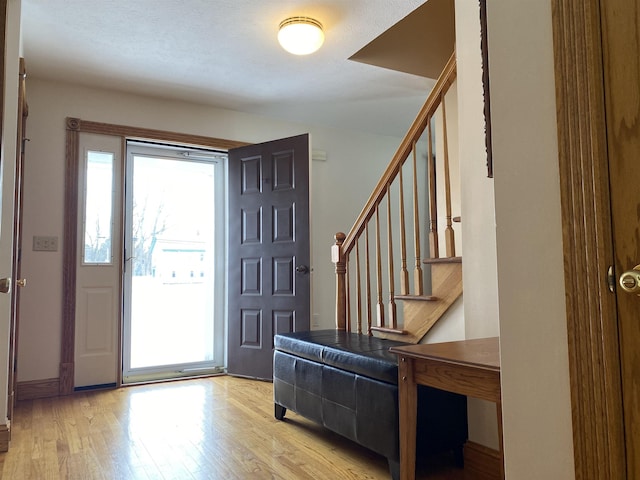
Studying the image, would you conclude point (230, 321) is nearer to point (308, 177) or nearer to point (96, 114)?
point (308, 177)

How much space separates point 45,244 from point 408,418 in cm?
302

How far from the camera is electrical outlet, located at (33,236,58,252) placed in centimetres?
348

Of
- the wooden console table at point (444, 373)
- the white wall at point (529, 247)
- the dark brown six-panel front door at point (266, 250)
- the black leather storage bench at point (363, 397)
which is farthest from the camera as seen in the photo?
the dark brown six-panel front door at point (266, 250)

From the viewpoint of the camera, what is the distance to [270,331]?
12.9 ft

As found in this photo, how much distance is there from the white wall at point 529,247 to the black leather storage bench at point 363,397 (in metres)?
0.97

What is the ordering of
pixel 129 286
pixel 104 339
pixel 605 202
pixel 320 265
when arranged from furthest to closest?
pixel 320 265 → pixel 129 286 → pixel 104 339 → pixel 605 202

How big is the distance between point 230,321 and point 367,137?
242cm

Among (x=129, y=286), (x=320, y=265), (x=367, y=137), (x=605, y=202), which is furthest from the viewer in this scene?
(x=367, y=137)

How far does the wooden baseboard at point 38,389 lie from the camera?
11.0ft

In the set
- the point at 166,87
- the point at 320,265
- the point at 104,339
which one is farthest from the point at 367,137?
the point at 104,339

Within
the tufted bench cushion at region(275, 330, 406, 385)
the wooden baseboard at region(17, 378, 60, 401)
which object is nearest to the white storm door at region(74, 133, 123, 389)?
the wooden baseboard at region(17, 378, 60, 401)

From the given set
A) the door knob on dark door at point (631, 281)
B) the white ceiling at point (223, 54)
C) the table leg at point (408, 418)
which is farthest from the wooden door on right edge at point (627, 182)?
the white ceiling at point (223, 54)

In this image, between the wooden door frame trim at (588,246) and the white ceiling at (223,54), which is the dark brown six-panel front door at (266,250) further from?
the wooden door frame trim at (588,246)

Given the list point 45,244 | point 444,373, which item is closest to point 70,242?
point 45,244
